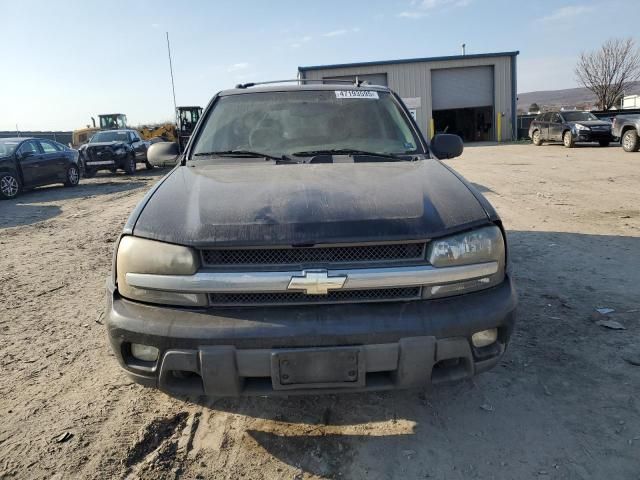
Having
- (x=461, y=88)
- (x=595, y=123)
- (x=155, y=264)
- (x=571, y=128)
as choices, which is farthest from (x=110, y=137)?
(x=461, y=88)

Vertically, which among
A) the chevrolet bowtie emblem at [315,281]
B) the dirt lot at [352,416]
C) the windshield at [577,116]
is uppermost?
the windshield at [577,116]

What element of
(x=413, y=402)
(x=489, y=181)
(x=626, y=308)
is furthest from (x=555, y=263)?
(x=489, y=181)

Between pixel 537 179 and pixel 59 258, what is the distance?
10463 mm

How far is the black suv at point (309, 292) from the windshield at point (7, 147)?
12462mm

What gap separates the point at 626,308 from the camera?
387 centimetres

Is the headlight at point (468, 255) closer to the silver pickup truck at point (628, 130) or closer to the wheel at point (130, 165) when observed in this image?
the wheel at point (130, 165)

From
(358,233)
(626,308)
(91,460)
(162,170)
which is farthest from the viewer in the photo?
(162,170)

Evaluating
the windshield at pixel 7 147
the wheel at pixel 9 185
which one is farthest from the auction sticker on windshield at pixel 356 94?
the windshield at pixel 7 147

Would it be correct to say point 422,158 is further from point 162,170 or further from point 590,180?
point 162,170

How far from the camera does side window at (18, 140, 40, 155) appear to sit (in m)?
12.8

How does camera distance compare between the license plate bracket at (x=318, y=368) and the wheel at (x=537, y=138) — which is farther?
the wheel at (x=537, y=138)

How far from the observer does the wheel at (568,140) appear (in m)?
21.6

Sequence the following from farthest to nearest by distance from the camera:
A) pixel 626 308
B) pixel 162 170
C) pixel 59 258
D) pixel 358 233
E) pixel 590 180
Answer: pixel 162 170 → pixel 590 180 → pixel 59 258 → pixel 626 308 → pixel 358 233

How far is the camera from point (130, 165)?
58.5 ft
